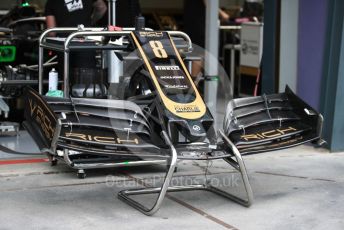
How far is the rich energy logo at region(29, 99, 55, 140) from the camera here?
549 centimetres

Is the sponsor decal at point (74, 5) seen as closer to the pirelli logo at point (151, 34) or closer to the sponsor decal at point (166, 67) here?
the pirelli logo at point (151, 34)

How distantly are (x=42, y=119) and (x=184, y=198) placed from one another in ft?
4.96

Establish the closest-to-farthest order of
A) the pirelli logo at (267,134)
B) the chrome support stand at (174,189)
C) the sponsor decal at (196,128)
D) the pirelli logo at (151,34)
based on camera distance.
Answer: the chrome support stand at (174,189) → the sponsor decal at (196,128) → the pirelli logo at (267,134) → the pirelli logo at (151,34)

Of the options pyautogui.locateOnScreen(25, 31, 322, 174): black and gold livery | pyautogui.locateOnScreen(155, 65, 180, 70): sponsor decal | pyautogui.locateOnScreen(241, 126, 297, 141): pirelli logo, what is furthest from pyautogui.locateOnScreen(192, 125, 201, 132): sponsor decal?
pyautogui.locateOnScreen(155, 65, 180, 70): sponsor decal

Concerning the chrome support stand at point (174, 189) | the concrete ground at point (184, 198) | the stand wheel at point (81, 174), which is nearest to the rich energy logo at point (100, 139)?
the chrome support stand at point (174, 189)

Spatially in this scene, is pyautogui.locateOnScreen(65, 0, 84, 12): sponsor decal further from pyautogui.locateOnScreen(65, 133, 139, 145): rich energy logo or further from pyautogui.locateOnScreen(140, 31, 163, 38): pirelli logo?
pyautogui.locateOnScreen(65, 133, 139, 145): rich energy logo

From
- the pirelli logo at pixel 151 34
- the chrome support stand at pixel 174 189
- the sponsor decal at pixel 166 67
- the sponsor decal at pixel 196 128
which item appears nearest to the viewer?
the chrome support stand at pixel 174 189

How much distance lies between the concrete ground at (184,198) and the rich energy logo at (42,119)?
0.71 metres

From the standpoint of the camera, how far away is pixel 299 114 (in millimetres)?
6352

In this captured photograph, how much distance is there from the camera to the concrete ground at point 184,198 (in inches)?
223

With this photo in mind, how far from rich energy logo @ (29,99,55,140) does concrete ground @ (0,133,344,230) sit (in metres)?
0.71

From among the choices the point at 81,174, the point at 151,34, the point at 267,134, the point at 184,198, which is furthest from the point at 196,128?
the point at 81,174

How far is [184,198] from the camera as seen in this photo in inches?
250

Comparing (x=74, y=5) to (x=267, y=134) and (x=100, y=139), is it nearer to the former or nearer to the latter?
(x=100, y=139)
